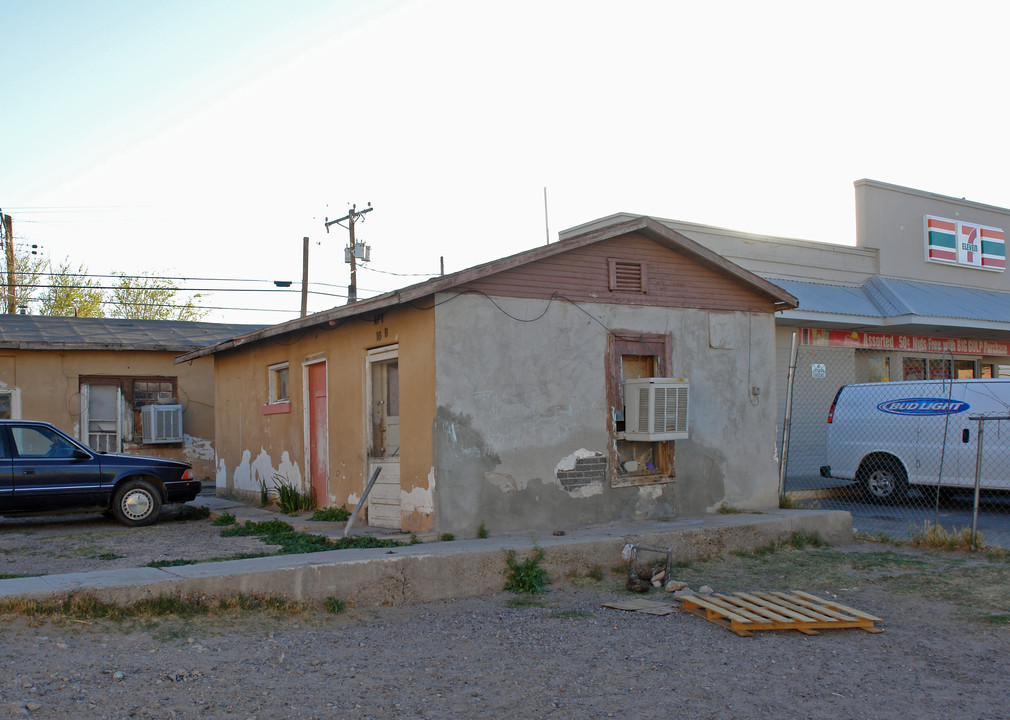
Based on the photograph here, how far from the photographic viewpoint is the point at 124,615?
20.8ft

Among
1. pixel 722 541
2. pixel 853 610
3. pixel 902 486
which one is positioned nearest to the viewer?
pixel 853 610

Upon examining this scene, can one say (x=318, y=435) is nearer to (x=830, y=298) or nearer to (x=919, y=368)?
(x=830, y=298)

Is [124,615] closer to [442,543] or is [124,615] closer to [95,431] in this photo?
[442,543]

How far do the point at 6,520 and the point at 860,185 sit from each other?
17.4 meters

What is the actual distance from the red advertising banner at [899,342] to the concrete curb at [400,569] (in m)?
8.12

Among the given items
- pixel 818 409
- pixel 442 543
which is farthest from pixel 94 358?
pixel 818 409

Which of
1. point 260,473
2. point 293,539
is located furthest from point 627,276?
point 260,473

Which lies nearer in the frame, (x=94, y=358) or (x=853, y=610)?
(x=853, y=610)

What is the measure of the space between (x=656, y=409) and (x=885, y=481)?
568 centimetres

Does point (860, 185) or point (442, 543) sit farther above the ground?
point (860, 185)

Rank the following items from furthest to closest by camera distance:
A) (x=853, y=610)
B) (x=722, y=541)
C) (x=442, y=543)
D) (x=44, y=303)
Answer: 1. (x=44, y=303)
2. (x=722, y=541)
3. (x=442, y=543)
4. (x=853, y=610)

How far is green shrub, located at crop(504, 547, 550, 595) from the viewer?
8.02m

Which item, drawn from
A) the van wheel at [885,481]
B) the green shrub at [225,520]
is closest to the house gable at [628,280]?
the van wheel at [885,481]

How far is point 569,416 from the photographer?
985 centimetres
